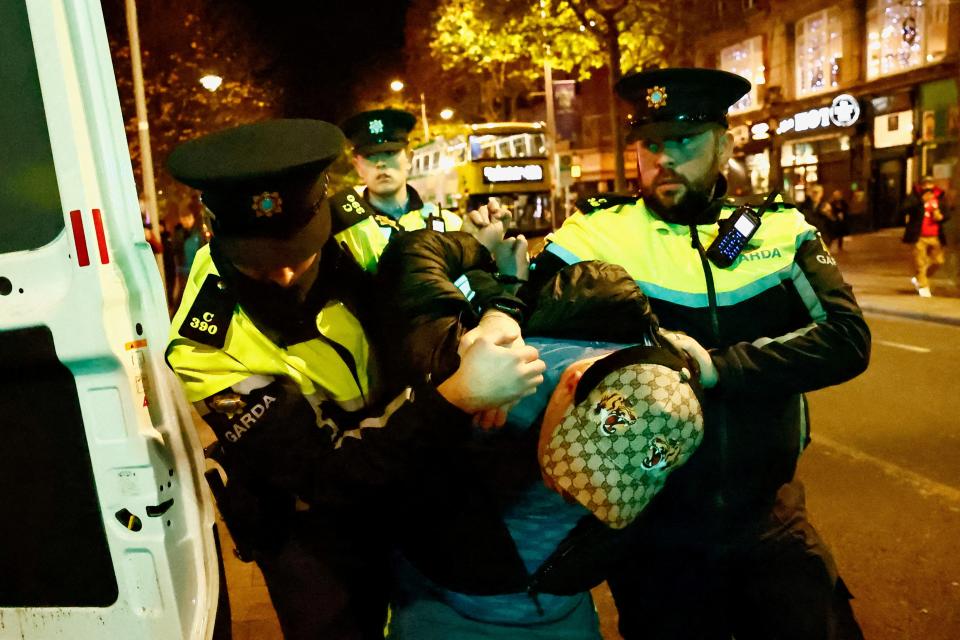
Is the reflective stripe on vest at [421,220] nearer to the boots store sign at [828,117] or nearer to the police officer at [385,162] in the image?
the police officer at [385,162]

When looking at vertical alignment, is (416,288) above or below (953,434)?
above

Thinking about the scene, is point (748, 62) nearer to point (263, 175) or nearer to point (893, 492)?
point (893, 492)

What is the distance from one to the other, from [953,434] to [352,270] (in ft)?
17.7

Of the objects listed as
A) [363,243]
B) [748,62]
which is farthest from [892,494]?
[748,62]

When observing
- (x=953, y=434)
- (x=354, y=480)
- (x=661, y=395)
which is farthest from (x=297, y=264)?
(x=953, y=434)

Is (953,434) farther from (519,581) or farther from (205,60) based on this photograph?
(205,60)

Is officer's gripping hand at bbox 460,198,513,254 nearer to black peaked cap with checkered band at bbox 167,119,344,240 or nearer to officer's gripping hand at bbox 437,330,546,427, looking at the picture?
black peaked cap with checkered band at bbox 167,119,344,240

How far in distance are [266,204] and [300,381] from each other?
39cm

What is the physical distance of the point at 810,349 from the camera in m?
1.99

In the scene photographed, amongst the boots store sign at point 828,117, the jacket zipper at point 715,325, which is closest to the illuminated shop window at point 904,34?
the boots store sign at point 828,117

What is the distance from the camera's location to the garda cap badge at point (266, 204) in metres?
1.70

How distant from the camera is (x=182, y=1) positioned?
1988cm

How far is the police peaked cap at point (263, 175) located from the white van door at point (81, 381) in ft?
1.25

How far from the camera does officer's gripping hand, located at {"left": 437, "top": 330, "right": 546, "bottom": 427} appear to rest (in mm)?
1380
